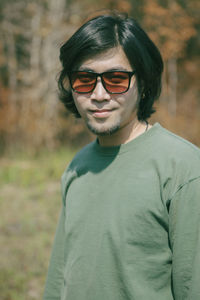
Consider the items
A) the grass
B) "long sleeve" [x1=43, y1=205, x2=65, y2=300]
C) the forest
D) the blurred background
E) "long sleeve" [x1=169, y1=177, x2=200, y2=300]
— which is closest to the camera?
"long sleeve" [x1=169, y1=177, x2=200, y2=300]

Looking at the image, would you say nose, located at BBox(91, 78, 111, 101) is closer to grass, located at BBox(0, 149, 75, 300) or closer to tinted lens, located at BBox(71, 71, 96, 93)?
tinted lens, located at BBox(71, 71, 96, 93)

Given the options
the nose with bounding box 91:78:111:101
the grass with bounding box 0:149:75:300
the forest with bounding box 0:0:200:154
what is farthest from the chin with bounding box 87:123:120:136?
the forest with bounding box 0:0:200:154

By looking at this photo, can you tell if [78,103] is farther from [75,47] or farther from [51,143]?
[51,143]

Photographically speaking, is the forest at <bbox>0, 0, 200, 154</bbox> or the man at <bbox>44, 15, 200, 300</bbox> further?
the forest at <bbox>0, 0, 200, 154</bbox>

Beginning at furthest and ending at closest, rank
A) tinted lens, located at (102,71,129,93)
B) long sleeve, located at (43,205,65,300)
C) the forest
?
1. the forest
2. long sleeve, located at (43,205,65,300)
3. tinted lens, located at (102,71,129,93)

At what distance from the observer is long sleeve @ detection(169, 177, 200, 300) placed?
1.29 m

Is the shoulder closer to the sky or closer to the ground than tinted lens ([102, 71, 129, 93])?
closer to the ground

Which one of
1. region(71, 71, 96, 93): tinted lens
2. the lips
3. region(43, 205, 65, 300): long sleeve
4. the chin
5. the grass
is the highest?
region(71, 71, 96, 93): tinted lens

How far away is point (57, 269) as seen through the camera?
1840mm

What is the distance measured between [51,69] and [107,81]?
357 inches

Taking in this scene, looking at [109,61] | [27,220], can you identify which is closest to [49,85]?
[27,220]

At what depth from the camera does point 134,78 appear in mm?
1638

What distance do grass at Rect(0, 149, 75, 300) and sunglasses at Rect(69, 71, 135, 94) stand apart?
247 cm

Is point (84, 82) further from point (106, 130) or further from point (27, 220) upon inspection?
point (27, 220)
